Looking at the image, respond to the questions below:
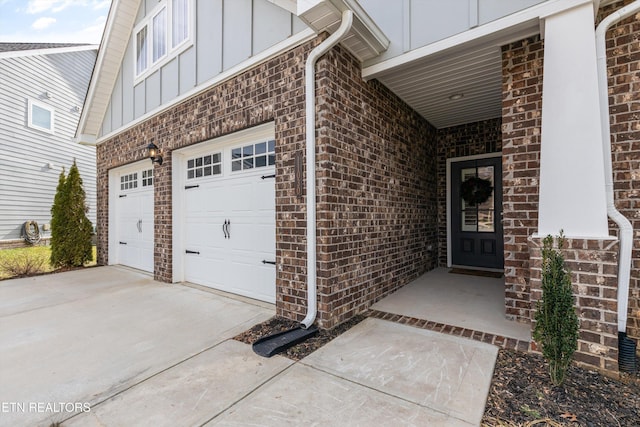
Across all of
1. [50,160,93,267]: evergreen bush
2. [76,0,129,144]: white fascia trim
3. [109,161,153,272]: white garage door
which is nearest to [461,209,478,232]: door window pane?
[109,161,153,272]: white garage door

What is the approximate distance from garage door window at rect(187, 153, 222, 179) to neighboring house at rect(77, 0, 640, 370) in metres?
0.03

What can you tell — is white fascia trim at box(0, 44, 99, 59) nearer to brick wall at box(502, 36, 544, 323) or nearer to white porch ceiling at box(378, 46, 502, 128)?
white porch ceiling at box(378, 46, 502, 128)

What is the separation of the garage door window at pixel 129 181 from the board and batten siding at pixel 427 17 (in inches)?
216

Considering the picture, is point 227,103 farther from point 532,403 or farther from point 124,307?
point 532,403

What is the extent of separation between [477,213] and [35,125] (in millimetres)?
13657

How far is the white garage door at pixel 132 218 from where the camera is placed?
5.98 metres

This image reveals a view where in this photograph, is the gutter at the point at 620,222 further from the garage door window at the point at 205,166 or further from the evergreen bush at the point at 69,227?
the evergreen bush at the point at 69,227

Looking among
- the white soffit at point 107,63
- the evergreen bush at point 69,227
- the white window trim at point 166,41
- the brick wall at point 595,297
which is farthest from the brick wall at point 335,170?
the evergreen bush at point 69,227

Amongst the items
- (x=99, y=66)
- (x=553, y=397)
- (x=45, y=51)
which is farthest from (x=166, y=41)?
A: (x=45, y=51)

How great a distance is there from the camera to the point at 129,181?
21.5 feet

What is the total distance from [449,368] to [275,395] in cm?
133

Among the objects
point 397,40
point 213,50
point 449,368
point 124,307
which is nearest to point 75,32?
point 213,50

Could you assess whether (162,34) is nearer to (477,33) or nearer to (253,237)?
(253,237)

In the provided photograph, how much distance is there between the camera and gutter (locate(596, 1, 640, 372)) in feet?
7.09
